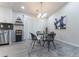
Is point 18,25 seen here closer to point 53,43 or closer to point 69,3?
point 53,43

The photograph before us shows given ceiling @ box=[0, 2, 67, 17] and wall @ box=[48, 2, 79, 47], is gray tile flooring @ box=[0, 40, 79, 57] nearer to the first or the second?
wall @ box=[48, 2, 79, 47]

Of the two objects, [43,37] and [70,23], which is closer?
[43,37]

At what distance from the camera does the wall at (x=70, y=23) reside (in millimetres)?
4684

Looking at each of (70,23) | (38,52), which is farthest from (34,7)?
(38,52)

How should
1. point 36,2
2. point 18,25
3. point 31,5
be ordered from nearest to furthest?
1. point 36,2
2. point 31,5
3. point 18,25

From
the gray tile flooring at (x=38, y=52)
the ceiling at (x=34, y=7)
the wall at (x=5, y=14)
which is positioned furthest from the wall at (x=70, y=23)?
the wall at (x=5, y=14)

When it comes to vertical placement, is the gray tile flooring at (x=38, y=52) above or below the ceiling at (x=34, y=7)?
below

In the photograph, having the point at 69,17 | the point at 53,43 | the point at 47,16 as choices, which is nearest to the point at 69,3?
the point at 69,17

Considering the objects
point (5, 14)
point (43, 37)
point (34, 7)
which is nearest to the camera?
point (43, 37)

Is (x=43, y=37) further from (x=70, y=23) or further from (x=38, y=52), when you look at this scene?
(x=70, y=23)

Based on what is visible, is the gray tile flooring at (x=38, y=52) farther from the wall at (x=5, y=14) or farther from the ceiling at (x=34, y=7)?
the wall at (x=5, y=14)

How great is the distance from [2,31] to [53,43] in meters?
2.88

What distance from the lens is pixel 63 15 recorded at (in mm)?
5484

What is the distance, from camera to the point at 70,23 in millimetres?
5098
